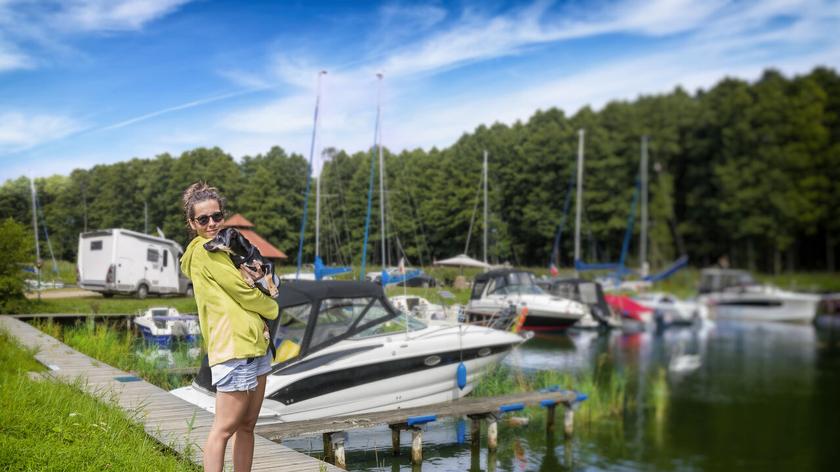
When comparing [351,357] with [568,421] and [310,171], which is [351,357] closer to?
[568,421]

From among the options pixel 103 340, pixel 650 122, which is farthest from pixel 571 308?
pixel 650 122

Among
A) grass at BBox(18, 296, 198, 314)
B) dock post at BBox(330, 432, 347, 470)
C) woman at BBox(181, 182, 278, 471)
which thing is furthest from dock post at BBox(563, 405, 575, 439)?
woman at BBox(181, 182, 278, 471)

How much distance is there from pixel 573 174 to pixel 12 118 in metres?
11.7

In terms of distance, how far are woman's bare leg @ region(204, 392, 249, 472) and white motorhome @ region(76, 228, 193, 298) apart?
7099 mm

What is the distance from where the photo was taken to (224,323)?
112 inches

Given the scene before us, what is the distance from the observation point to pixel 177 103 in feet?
34.0

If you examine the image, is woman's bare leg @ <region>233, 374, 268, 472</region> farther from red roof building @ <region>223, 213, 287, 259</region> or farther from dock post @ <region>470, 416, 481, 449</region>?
red roof building @ <region>223, 213, 287, 259</region>

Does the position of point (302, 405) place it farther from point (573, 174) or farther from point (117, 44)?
point (573, 174)

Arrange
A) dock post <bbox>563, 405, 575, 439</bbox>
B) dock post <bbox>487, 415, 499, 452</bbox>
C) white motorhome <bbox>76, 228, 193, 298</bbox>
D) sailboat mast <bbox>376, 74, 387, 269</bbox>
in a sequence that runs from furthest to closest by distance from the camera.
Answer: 1. sailboat mast <bbox>376, 74, 387, 269</bbox>
2. white motorhome <bbox>76, 228, 193, 298</bbox>
3. dock post <bbox>563, 405, 575, 439</bbox>
4. dock post <bbox>487, 415, 499, 452</bbox>

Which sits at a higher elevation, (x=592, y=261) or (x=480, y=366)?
(x=592, y=261)

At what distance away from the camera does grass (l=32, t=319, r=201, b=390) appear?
771cm

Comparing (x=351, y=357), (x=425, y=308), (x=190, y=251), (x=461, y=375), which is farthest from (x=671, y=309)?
(x=190, y=251)

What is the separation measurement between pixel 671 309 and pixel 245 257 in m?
23.2

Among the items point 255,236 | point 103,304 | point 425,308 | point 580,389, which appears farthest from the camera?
point 425,308
